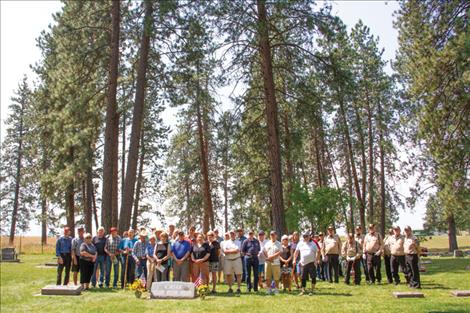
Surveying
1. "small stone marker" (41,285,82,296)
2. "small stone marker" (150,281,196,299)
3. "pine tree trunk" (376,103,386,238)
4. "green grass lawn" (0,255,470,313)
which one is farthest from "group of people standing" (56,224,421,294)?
"pine tree trunk" (376,103,386,238)

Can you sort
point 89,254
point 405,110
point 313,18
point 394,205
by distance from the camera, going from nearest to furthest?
point 89,254 < point 313,18 < point 405,110 < point 394,205

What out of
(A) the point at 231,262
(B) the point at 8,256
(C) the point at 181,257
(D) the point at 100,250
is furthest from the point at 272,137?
(B) the point at 8,256

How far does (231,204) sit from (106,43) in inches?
290

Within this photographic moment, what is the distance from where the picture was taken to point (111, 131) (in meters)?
16.6

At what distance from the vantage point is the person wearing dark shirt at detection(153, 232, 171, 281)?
12.2 meters

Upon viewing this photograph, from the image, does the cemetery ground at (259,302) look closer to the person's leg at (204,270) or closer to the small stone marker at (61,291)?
the small stone marker at (61,291)

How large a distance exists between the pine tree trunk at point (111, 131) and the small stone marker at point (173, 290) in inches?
231

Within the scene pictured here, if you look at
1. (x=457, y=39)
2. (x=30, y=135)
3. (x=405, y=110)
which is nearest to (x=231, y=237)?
(x=457, y=39)

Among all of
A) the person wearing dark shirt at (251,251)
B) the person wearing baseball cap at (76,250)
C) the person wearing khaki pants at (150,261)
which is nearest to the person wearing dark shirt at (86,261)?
the person wearing baseball cap at (76,250)

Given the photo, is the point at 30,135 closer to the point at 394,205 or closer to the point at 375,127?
the point at 375,127

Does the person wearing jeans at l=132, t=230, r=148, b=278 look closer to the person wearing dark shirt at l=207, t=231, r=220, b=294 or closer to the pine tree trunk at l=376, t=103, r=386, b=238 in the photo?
the person wearing dark shirt at l=207, t=231, r=220, b=294

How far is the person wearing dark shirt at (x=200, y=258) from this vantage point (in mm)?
12195

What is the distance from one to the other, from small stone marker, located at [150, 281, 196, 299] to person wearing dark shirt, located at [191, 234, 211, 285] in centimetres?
136

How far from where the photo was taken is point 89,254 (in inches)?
488
